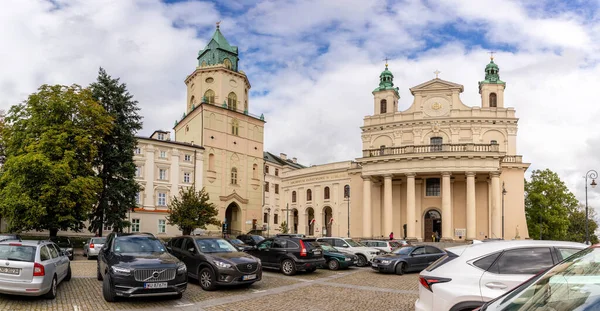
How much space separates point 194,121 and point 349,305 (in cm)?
5502

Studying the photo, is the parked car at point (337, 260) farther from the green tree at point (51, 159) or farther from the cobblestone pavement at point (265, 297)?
the green tree at point (51, 159)

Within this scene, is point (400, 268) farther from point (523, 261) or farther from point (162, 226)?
point (162, 226)

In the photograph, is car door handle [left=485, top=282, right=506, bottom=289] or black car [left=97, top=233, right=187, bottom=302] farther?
black car [left=97, top=233, right=187, bottom=302]

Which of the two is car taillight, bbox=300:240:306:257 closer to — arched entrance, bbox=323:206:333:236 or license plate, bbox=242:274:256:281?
license plate, bbox=242:274:256:281

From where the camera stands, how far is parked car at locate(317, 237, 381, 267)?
961 inches


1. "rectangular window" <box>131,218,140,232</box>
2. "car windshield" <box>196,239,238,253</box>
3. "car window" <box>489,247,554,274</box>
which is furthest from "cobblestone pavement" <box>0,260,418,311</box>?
"rectangular window" <box>131,218,140,232</box>

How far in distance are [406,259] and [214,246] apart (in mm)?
9341

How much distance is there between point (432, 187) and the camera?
50656 millimetres

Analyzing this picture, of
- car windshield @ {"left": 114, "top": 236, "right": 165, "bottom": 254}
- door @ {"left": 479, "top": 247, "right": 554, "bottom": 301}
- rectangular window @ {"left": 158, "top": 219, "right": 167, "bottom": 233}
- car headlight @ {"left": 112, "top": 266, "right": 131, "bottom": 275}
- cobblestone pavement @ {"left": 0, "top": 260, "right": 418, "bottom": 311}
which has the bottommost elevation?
rectangular window @ {"left": 158, "top": 219, "right": 167, "bottom": 233}

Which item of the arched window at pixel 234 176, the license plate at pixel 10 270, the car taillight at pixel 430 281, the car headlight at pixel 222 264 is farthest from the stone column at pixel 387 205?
the car taillight at pixel 430 281

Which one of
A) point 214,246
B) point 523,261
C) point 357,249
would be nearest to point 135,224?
point 357,249

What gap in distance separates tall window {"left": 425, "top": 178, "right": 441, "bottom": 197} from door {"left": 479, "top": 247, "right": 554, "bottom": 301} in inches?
1768

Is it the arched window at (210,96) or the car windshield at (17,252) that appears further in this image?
the arched window at (210,96)

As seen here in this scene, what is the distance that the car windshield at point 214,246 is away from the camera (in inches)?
579
